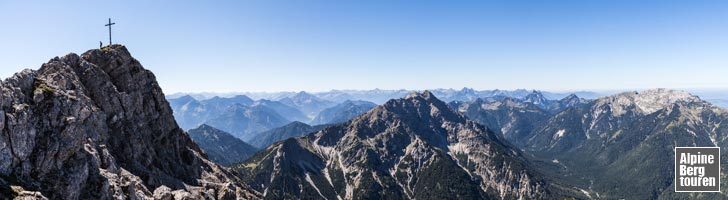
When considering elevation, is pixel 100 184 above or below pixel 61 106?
below

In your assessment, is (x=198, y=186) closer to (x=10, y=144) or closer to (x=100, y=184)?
(x=100, y=184)

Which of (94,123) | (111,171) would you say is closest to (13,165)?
(111,171)

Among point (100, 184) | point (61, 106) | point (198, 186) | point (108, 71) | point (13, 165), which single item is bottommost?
point (198, 186)

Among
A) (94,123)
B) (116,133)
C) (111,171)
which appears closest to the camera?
(111,171)

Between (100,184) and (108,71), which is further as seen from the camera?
(108,71)

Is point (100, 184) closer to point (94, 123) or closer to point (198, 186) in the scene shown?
point (94, 123)

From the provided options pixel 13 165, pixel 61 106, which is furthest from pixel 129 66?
pixel 13 165

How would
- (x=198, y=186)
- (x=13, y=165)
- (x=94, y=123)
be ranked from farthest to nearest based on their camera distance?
(x=198, y=186), (x=94, y=123), (x=13, y=165)
